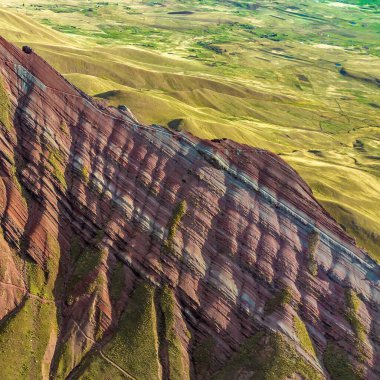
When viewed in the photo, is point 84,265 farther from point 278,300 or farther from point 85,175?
point 278,300

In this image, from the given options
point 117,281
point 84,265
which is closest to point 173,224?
point 117,281

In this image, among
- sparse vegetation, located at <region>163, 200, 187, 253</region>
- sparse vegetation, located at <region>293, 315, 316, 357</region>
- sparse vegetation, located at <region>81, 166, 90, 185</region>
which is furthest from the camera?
sparse vegetation, located at <region>81, 166, 90, 185</region>

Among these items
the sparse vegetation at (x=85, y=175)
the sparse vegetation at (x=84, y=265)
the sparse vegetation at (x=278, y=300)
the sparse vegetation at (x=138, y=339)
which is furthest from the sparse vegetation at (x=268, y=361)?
the sparse vegetation at (x=85, y=175)

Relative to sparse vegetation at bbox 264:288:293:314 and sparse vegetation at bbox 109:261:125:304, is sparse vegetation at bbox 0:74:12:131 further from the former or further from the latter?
sparse vegetation at bbox 264:288:293:314

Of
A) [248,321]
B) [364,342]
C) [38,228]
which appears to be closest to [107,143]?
[38,228]

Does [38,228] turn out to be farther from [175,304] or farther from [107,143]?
[175,304]

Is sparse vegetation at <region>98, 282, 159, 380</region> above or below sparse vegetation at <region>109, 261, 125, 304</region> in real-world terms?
below

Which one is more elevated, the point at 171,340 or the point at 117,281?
the point at 117,281

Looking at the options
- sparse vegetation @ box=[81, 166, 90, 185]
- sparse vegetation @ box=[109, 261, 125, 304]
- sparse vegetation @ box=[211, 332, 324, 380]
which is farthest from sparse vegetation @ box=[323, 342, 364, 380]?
sparse vegetation @ box=[81, 166, 90, 185]

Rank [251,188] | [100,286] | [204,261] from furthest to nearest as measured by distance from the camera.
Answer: [251,188] → [204,261] → [100,286]
